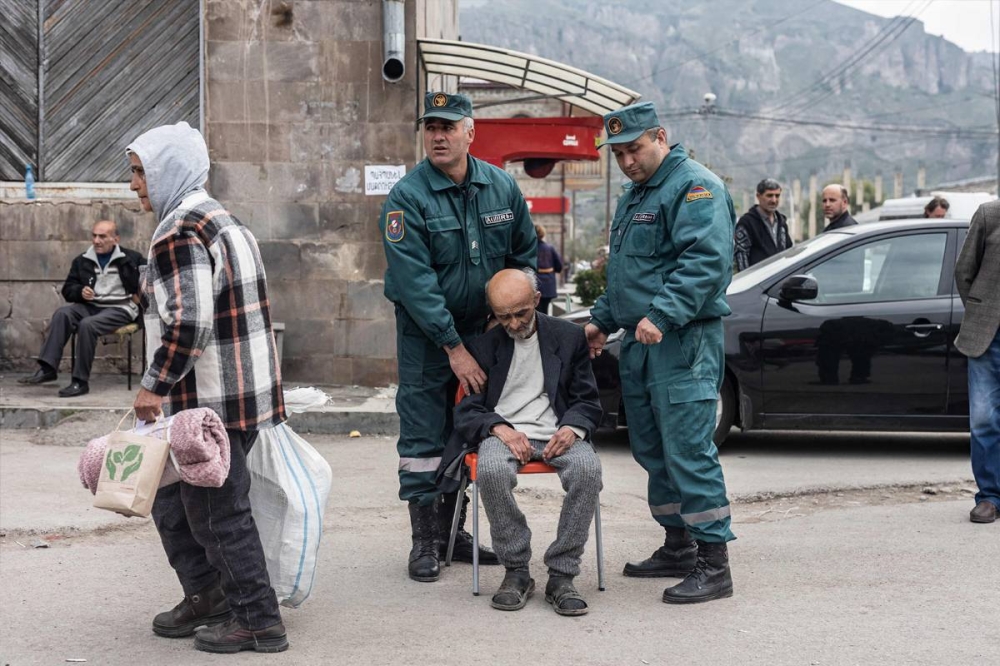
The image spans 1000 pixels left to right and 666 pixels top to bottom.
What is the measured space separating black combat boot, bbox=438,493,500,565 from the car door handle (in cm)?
375

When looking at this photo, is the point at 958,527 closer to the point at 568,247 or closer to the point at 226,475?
the point at 226,475

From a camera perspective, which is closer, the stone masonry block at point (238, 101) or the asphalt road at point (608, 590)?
the asphalt road at point (608, 590)

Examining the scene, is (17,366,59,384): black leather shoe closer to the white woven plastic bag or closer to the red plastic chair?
the red plastic chair

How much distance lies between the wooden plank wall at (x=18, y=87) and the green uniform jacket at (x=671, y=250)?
7.44 meters

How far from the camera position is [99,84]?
35.1ft

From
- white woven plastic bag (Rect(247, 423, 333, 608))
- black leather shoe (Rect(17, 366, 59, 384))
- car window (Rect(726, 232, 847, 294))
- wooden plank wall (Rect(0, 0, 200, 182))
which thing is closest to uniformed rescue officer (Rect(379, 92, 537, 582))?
white woven plastic bag (Rect(247, 423, 333, 608))

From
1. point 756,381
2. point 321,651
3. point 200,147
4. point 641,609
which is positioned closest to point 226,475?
point 321,651

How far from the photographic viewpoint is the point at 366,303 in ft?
33.3

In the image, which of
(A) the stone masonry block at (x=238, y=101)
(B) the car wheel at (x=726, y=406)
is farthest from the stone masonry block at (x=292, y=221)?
(B) the car wheel at (x=726, y=406)

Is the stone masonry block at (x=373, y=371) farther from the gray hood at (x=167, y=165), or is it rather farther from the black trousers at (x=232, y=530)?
the gray hood at (x=167, y=165)

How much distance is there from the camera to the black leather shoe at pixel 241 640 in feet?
13.5

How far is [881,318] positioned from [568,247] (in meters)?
58.9

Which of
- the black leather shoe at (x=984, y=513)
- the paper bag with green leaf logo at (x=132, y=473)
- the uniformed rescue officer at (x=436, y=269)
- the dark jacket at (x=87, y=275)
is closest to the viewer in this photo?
the paper bag with green leaf logo at (x=132, y=473)

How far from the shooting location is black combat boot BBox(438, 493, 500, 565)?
5.39m
